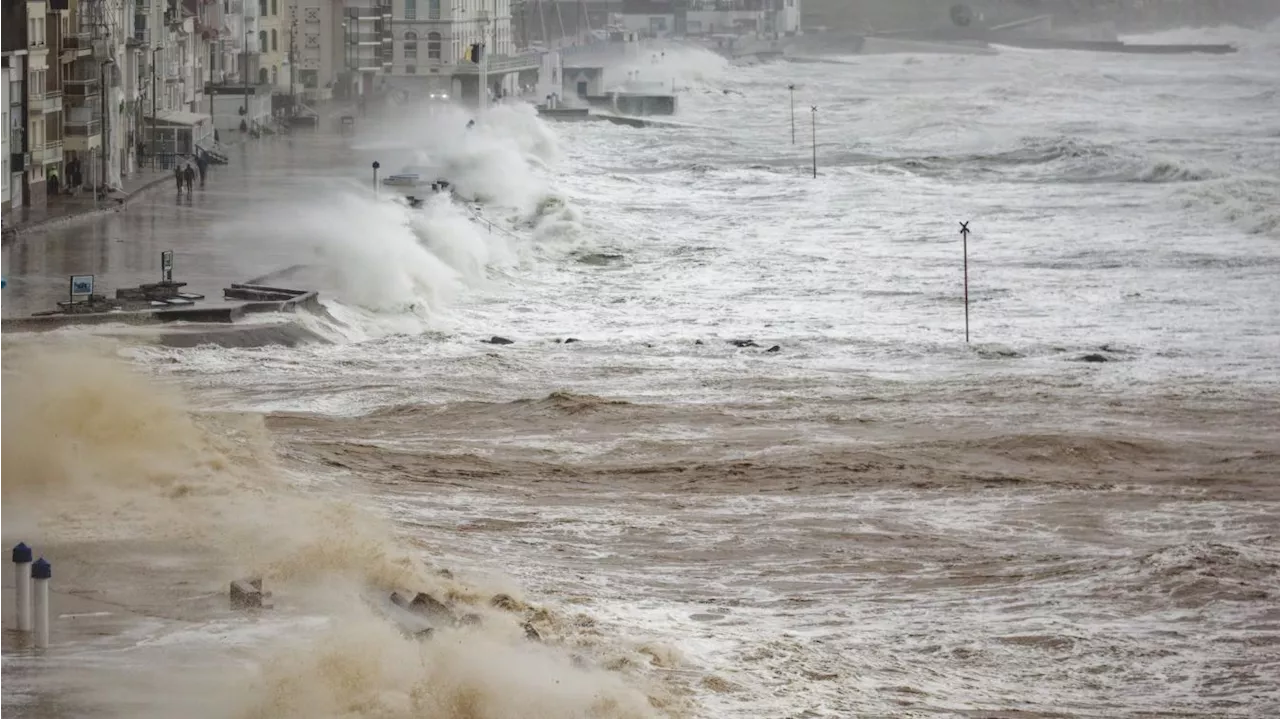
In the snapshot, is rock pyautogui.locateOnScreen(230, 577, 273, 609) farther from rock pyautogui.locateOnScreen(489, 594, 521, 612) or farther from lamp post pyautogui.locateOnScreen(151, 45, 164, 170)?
lamp post pyautogui.locateOnScreen(151, 45, 164, 170)

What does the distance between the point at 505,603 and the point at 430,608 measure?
2.57ft

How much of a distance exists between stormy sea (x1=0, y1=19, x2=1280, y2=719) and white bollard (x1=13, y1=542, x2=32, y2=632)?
0.30 metres

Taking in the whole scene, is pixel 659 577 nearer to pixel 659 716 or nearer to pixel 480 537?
pixel 480 537

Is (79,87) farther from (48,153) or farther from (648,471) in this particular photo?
(648,471)

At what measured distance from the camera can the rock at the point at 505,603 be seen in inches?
613

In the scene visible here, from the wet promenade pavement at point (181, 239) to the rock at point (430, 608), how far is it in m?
16.5

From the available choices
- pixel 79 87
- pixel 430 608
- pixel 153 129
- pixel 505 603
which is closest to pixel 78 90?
pixel 79 87

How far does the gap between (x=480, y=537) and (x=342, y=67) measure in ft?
316

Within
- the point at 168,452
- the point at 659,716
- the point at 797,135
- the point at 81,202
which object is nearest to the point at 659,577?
the point at 659,716

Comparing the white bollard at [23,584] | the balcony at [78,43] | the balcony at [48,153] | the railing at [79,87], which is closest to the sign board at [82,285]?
the white bollard at [23,584]

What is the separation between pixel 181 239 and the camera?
136 ft

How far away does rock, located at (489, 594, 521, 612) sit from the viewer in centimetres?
1558

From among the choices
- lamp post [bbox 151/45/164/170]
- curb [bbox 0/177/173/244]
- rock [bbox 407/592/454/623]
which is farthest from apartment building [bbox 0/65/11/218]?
rock [bbox 407/592/454/623]

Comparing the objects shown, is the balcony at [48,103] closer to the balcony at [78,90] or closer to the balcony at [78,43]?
the balcony at [78,90]
